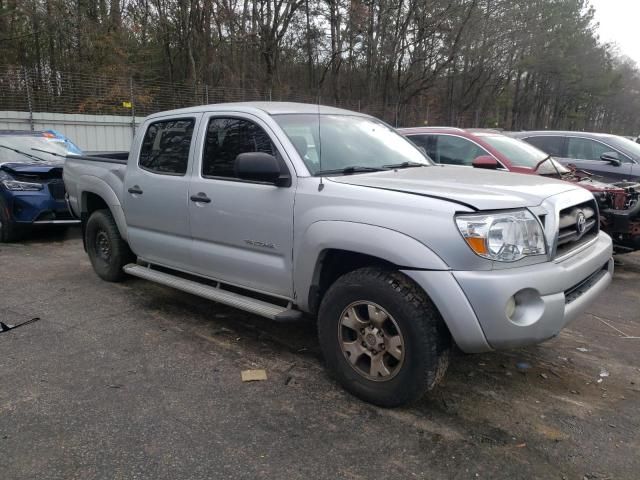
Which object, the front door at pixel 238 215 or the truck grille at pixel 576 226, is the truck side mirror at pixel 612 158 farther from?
the front door at pixel 238 215

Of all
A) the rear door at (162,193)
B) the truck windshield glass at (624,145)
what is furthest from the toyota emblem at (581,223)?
the truck windshield glass at (624,145)

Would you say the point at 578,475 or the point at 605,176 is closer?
the point at 578,475

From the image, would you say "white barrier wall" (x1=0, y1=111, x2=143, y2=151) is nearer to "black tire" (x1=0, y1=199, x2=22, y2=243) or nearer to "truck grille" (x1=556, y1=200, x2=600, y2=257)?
"black tire" (x1=0, y1=199, x2=22, y2=243)

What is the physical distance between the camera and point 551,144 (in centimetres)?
898

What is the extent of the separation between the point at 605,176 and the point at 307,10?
1981cm

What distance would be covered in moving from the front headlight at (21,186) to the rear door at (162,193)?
11.2 feet

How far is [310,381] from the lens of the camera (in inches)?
134

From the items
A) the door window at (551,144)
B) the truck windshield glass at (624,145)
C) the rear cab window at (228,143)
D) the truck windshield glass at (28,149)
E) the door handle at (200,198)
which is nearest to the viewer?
the rear cab window at (228,143)

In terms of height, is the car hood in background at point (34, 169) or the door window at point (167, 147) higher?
the door window at point (167, 147)

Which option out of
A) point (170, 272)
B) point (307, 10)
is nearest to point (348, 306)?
point (170, 272)

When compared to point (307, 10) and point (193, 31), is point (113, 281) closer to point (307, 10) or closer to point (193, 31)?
point (193, 31)

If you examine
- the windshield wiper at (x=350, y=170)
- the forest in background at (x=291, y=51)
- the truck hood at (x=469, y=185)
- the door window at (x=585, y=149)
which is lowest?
the truck hood at (x=469, y=185)

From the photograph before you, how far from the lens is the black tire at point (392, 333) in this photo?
9.13 feet

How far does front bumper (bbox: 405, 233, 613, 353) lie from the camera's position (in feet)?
8.57
